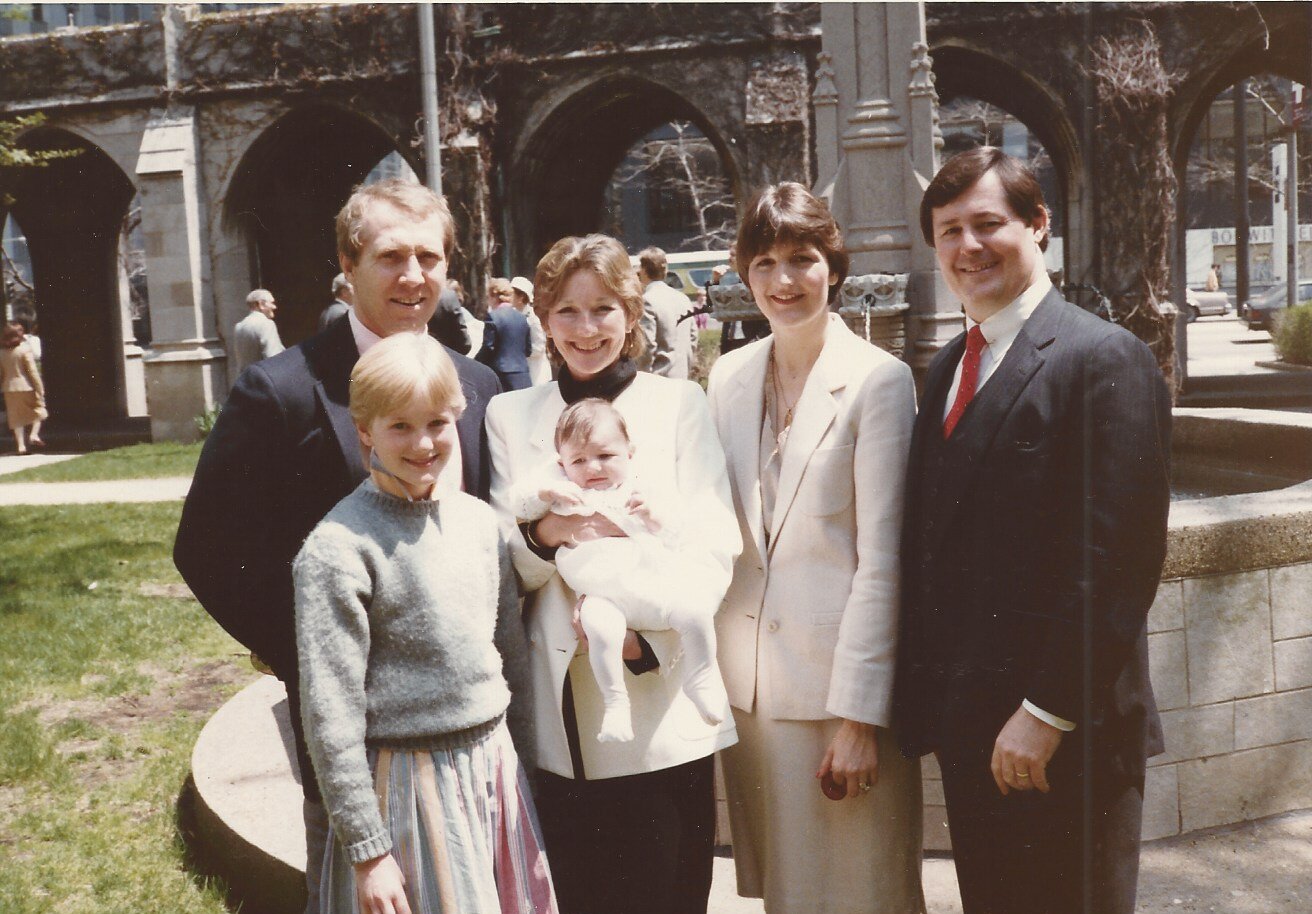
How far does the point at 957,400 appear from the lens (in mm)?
2766

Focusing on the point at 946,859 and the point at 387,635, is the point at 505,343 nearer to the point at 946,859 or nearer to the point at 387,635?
the point at 946,859

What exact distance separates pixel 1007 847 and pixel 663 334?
29.7ft

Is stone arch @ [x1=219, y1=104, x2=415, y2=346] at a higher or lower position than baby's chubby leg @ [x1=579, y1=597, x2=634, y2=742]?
higher

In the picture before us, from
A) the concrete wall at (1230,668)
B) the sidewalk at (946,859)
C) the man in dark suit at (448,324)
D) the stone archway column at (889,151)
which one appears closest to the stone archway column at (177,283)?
the man in dark suit at (448,324)

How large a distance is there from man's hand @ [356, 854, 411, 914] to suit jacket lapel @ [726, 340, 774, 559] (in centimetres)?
110

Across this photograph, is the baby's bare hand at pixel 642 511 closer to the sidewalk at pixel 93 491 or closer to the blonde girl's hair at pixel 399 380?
the blonde girl's hair at pixel 399 380

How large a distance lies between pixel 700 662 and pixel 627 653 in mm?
157

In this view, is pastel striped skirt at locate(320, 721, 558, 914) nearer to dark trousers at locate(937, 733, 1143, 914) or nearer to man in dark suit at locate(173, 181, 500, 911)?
man in dark suit at locate(173, 181, 500, 911)

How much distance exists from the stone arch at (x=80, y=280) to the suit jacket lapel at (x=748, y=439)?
22775mm

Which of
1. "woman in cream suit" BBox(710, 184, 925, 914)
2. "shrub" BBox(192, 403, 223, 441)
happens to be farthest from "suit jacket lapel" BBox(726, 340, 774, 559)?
"shrub" BBox(192, 403, 223, 441)

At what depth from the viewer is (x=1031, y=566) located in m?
2.55

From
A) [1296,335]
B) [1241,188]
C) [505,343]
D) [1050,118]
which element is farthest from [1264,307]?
[505,343]

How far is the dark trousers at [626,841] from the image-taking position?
9.21 feet

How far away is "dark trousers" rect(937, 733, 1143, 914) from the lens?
2602 mm
